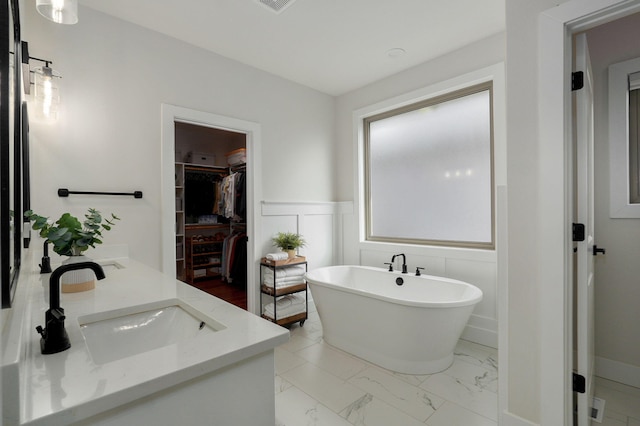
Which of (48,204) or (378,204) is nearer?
(48,204)

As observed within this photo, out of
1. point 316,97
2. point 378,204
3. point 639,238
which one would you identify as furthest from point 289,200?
point 639,238

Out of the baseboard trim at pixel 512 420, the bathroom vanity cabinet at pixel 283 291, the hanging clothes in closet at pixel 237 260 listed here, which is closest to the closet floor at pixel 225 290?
the hanging clothes in closet at pixel 237 260

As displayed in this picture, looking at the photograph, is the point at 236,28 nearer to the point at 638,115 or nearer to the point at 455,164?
the point at 455,164

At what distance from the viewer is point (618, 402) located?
77.0 inches

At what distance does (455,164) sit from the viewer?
3.15 m

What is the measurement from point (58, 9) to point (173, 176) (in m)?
1.57

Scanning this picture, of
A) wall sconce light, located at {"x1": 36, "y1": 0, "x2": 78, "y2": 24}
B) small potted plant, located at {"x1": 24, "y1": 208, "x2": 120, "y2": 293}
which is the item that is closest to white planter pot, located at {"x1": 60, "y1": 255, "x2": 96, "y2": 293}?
small potted plant, located at {"x1": 24, "y1": 208, "x2": 120, "y2": 293}

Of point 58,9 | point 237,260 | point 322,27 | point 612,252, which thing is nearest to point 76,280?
point 58,9

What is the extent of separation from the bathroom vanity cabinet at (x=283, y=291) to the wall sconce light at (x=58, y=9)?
2.35 m

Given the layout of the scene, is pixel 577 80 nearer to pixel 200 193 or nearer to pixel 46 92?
pixel 46 92

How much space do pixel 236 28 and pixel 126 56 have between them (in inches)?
35.6

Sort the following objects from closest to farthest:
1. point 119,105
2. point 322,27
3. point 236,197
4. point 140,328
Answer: point 140,328 → point 119,105 → point 322,27 → point 236,197

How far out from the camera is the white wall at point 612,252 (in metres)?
2.15

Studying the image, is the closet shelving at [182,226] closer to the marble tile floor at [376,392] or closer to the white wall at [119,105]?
the white wall at [119,105]
